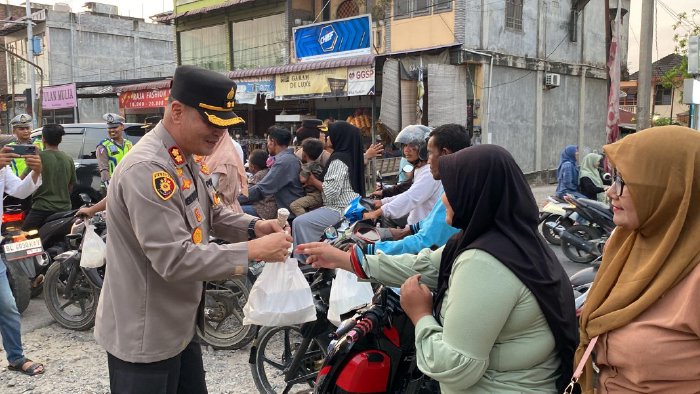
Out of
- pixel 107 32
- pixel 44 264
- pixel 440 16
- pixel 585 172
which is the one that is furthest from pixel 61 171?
pixel 107 32

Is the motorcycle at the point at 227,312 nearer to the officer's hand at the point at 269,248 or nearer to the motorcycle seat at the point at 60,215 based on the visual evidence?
the motorcycle seat at the point at 60,215

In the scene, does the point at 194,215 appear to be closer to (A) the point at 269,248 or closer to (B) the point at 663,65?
(A) the point at 269,248

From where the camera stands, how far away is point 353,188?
555 centimetres

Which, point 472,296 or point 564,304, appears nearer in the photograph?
point 472,296

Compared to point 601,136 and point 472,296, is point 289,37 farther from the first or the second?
point 472,296

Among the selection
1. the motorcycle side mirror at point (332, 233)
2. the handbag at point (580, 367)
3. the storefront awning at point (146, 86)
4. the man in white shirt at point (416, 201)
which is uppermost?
the storefront awning at point (146, 86)

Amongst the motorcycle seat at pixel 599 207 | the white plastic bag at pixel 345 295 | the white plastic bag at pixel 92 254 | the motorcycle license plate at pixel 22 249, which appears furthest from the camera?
the motorcycle seat at pixel 599 207

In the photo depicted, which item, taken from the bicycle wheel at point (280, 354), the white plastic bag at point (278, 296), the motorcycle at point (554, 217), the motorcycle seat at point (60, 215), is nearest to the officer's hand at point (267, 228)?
the white plastic bag at point (278, 296)

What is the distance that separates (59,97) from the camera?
22.1 m

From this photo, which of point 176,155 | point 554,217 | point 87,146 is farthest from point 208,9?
point 176,155

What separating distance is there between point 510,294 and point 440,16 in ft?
47.7

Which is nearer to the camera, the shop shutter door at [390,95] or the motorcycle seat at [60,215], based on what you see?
the motorcycle seat at [60,215]

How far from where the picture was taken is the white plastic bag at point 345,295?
332 centimetres

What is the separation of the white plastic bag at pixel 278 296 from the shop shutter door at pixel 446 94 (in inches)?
440
